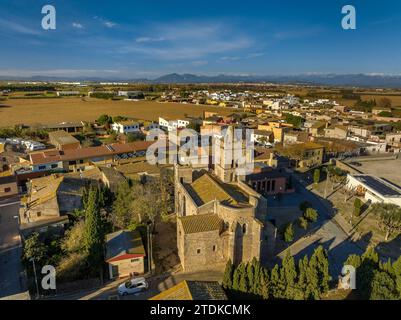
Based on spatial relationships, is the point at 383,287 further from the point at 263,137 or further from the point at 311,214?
the point at 263,137

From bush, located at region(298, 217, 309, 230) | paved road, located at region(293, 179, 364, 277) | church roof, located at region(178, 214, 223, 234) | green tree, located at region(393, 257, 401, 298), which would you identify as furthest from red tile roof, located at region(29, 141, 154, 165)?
green tree, located at region(393, 257, 401, 298)

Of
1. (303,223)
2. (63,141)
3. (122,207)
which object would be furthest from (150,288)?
(63,141)

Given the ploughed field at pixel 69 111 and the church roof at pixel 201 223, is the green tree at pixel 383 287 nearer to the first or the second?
the church roof at pixel 201 223

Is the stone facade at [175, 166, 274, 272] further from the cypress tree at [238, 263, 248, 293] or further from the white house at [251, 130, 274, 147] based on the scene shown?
the white house at [251, 130, 274, 147]

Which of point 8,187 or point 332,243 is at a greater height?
point 8,187

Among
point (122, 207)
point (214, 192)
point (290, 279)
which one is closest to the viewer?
point (290, 279)

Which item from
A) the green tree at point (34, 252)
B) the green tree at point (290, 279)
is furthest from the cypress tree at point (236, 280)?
the green tree at point (34, 252)
